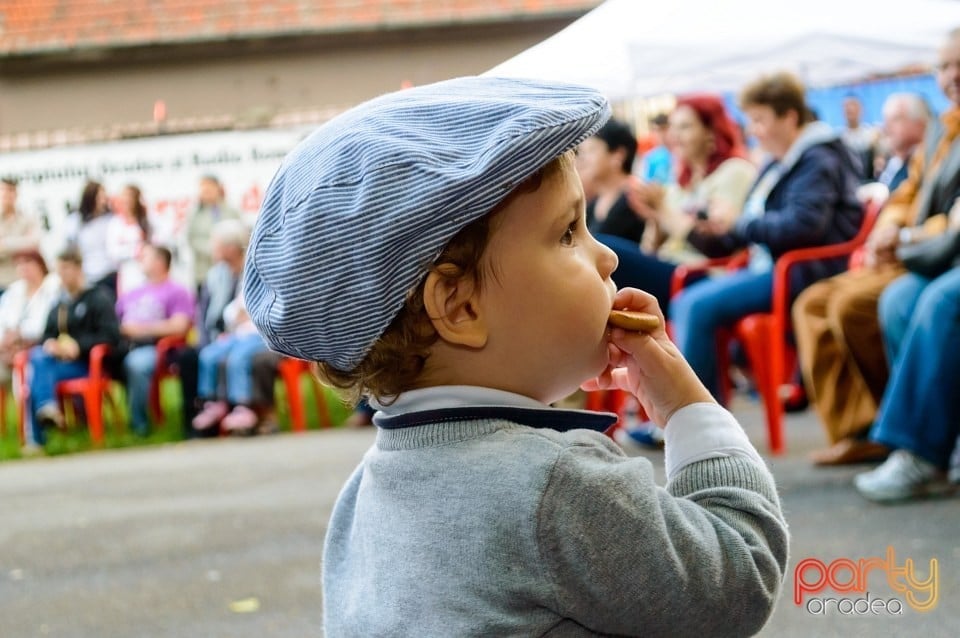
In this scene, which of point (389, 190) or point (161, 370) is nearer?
point (389, 190)

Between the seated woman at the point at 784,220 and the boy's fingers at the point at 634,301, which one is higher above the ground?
the boy's fingers at the point at 634,301

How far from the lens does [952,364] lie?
395cm

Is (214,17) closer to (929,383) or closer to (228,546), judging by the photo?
(228,546)

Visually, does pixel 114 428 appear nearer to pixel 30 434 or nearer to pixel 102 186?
pixel 30 434

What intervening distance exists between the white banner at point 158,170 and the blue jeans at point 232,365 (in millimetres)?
2862

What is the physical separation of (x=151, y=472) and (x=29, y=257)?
3.54m

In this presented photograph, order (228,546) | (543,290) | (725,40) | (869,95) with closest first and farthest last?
(543,290) < (228,546) < (725,40) < (869,95)

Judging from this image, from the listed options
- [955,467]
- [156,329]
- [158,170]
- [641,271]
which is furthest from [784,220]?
[158,170]

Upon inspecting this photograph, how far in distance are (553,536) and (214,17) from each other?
53.4ft

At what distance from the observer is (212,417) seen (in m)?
8.71

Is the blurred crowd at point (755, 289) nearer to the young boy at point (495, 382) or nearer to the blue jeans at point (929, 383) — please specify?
the blue jeans at point (929, 383)

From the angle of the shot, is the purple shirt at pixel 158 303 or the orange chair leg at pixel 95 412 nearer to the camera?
the orange chair leg at pixel 95 412

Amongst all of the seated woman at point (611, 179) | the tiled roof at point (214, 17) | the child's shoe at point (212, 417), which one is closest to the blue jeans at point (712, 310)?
the seated woman at point (611, 179)

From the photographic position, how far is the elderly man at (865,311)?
443 cm
